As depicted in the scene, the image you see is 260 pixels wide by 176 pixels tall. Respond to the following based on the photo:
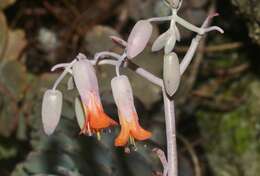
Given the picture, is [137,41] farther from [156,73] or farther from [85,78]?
[156,73]

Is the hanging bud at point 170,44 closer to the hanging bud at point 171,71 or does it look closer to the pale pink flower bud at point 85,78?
the hanging bud at point 171,71

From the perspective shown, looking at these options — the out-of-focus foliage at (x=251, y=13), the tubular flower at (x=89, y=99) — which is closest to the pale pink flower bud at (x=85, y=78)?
the tubular flower at (x=89, y=99)

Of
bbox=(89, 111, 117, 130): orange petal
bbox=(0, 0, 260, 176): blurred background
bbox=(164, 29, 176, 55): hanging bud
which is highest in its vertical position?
bbox=(164, 29, 176, 55): hanging bud

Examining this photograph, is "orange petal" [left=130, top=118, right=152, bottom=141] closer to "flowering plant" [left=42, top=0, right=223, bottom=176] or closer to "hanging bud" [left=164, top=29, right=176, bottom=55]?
"flowering plant" [left=42, top=0, right=223, bottom=176]

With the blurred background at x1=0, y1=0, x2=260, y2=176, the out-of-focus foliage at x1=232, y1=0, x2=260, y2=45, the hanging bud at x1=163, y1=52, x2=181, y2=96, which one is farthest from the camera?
the blurred background at x1=0, y1=0, x2=260, y2=176

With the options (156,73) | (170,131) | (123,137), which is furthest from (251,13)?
(123,137)

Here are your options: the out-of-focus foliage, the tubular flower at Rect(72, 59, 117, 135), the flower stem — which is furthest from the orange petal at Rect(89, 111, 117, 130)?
the out-of-focus foliage
